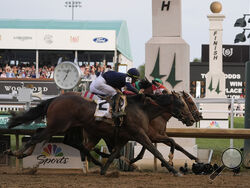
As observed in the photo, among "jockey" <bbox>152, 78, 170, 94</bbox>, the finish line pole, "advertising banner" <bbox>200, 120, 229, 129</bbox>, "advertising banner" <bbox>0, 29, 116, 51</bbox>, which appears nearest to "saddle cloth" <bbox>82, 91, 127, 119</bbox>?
"jockey" <bbox>152, 78, 170, 94</bbox>

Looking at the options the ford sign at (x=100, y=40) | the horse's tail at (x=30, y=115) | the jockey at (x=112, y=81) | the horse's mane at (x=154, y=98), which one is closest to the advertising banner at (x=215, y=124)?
the horse's mane at (x=154, y=98)

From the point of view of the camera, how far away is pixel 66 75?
11.1 meters

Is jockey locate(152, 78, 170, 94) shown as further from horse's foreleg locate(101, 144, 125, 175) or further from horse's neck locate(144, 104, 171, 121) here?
horse's foreleg locate(101, 144, 125, 175)

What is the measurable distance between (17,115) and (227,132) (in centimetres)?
377

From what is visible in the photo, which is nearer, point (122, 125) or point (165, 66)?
point (122, 125)

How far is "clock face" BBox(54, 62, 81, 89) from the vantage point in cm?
1107

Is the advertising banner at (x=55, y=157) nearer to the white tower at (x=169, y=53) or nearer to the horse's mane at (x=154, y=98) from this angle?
the horse's mane at (x=154, y=98)

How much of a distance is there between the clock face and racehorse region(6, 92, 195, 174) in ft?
5.96

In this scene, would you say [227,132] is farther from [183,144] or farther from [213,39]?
[213,39]

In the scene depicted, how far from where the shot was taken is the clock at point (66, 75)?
11070mm

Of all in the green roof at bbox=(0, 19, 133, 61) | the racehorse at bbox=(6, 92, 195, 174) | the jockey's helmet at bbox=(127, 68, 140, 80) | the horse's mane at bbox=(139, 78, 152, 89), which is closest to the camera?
the racehorse at bbox=(6, 92, 195, 174)

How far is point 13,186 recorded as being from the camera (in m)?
7.53

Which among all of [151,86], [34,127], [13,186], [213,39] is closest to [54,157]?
[34,127]

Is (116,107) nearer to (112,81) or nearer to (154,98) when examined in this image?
(112,81)
